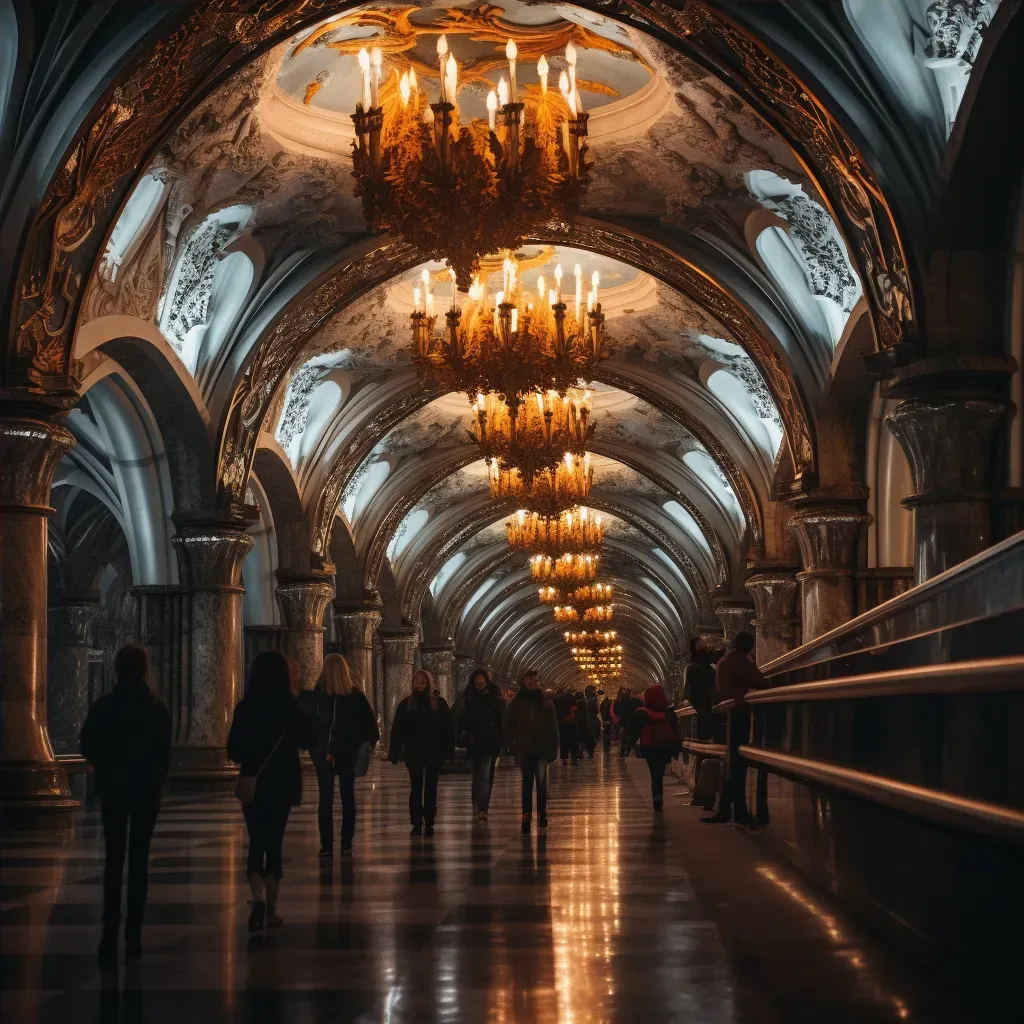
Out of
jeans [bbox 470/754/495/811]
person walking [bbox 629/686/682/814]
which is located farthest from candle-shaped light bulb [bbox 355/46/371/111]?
person walking [bbox 629/686/682/814]

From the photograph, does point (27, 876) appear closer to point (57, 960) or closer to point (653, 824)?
point (57, 960)

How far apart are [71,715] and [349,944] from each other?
2329 centimetres

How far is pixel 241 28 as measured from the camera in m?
11.3

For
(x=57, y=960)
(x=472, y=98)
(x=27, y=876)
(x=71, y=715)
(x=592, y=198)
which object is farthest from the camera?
(x=71, y=715)

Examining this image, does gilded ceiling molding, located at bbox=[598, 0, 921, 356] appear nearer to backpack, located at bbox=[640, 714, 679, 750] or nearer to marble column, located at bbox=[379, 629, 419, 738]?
backpack, located at bbox=[640, 714, 679, 750]

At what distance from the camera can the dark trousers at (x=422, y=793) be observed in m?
11.4

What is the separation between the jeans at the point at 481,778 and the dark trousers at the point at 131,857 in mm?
7157

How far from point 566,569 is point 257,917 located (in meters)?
26.8

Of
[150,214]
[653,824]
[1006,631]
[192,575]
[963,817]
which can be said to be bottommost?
[653,824]

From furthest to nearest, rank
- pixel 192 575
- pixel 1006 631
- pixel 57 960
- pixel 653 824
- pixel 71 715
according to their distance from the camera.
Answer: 1. pixel 71 715
2. pixel 192 575
3. pixel 653 824
4. pixel 57 960
5. pixel 1006 631

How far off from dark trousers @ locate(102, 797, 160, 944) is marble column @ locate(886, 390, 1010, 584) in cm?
697

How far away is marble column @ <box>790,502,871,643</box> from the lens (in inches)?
684

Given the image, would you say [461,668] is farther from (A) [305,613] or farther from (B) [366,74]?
→ (B) [366,74]

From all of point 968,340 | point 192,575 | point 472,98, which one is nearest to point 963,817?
point 968,340
